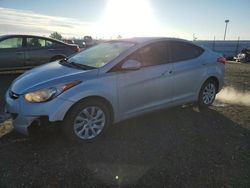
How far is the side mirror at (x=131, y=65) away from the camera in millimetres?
4941

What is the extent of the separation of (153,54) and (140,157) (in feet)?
7.02

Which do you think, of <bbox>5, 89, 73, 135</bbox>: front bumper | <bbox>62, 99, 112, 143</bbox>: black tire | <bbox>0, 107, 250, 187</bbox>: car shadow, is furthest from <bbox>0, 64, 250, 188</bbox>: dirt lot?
<bbox>5, 89, 73, 135</bbox>: front bumper

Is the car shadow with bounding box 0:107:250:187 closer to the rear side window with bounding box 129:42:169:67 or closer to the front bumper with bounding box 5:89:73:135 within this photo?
the front bumper with bounding box 5:89:73:135

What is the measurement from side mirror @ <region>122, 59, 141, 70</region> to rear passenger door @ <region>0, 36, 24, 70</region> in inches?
253

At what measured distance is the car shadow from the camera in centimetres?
370

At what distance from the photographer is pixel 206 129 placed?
5.60 metres

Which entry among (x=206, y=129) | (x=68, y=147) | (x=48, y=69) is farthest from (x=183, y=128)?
(x=48, y=69)

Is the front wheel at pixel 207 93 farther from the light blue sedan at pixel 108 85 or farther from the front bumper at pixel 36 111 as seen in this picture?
the front bumper at pixel 36 111

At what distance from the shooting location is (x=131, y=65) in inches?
195

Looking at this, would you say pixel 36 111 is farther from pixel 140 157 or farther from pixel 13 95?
pixel 140 157

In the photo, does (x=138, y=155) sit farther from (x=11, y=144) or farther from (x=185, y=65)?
(x=185, y=65)

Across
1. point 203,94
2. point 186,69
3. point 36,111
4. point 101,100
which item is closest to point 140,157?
point 101,100

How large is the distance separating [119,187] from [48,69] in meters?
2.64

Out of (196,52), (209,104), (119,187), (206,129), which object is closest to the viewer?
(119,187)
